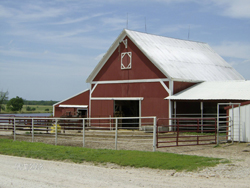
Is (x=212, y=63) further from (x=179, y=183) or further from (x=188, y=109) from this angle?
(x=179, y=183)

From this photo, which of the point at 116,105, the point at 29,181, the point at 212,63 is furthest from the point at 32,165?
the point at 212,63

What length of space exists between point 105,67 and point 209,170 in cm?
2121

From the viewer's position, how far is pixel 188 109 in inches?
1093

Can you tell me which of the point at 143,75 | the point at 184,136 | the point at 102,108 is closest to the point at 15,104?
the point at 102,108

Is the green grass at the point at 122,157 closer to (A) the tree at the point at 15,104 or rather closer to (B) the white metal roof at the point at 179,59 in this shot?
(B) the white metal roof at the point at 179,59

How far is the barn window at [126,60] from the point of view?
29578mm

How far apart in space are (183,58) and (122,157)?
20114 mm

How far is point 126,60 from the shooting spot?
29859 mm

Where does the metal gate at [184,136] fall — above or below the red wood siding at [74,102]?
below

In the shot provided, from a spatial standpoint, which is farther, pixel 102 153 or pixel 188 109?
pixel 188 109

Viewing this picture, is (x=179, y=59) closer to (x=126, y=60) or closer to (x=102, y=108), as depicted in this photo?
(x=126, y=60)

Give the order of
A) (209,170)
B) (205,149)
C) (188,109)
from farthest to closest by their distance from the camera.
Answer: (188,109)
(205,149)
(209,170)

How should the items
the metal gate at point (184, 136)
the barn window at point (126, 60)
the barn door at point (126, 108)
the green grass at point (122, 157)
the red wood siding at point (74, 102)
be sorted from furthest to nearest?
the red wood siding at point (74, 102) → the barn door at point (126, 108) → the barn window at point (126, 60) → the metal gate at point (184, 136) → the green grass at point (122, 157)

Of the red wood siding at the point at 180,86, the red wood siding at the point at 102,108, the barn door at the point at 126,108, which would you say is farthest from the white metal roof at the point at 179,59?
the barn door at the point at 126,108
